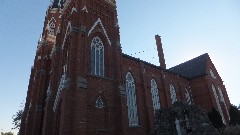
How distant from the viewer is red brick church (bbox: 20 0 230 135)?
46.9ft

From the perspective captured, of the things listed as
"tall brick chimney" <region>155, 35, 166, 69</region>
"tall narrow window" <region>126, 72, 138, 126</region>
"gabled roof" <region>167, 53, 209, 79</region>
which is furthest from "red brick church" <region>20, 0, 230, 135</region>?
"tall brick chimney" <region>155, 35, 166, 69</region>

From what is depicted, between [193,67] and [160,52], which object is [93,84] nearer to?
[160,52]

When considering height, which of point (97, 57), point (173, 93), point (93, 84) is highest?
point (97, 57)

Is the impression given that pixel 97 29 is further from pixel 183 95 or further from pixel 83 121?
pixel 183 95

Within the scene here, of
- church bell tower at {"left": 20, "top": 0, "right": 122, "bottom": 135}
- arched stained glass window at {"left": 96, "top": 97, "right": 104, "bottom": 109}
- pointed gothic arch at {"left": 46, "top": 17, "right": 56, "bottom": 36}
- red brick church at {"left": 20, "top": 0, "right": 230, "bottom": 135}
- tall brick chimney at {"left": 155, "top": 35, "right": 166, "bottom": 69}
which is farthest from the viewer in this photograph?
tall brick chimney at {"left": 155, "top": 35, "right": 166, "bottom": 69}

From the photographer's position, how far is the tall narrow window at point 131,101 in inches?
750

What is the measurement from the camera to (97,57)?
17172 mm

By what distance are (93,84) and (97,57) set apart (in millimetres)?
2687

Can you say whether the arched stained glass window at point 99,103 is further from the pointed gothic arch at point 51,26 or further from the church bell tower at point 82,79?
the pointed gothic arch at point 51,26

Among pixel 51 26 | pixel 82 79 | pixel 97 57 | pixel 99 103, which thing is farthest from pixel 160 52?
pixel 82 79

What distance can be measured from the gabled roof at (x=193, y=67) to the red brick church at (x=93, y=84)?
3.70 feet

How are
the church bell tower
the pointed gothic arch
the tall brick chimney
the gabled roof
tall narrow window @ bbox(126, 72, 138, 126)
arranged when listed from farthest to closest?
1. the tall brick chimney
2. the gabled roof
3. the pointed gothic arch
4. tall narrow window @ bbox(126, 72, 138, 126)
5. the church bell tower

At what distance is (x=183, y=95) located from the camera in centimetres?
2666

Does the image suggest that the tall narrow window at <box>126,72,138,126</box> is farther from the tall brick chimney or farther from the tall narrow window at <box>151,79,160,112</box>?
the tall brick chimney
